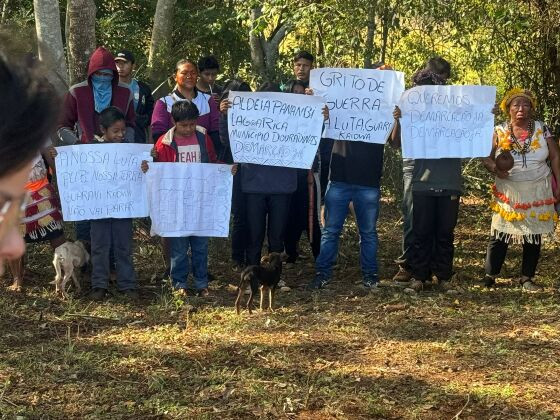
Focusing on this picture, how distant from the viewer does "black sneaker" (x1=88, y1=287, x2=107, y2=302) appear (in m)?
6.82

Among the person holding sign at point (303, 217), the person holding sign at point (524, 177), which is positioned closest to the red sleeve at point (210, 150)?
the person holding sign at point (303, 217)

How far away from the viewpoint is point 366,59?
9.33m

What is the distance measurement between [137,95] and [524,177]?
3.52 metres

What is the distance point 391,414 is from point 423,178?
307cm

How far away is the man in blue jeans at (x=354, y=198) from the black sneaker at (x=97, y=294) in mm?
1780

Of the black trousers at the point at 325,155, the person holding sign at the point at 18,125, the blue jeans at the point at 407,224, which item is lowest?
the blue jeans at the point at 407,224

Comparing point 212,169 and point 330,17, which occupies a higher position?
point 330,17

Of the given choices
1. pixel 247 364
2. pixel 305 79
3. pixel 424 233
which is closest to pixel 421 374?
pixel 247 364

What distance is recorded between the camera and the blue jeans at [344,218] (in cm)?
720

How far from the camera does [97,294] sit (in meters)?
6.86

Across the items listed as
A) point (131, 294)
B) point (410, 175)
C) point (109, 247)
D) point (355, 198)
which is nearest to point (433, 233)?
point (410, 175)

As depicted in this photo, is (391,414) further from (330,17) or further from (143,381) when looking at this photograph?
(330,17)

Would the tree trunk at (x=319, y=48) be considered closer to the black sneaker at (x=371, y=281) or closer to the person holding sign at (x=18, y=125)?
the black sneaker at (x=371, y=281)

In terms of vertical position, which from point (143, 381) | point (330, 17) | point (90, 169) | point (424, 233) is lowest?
point (143, 381)
